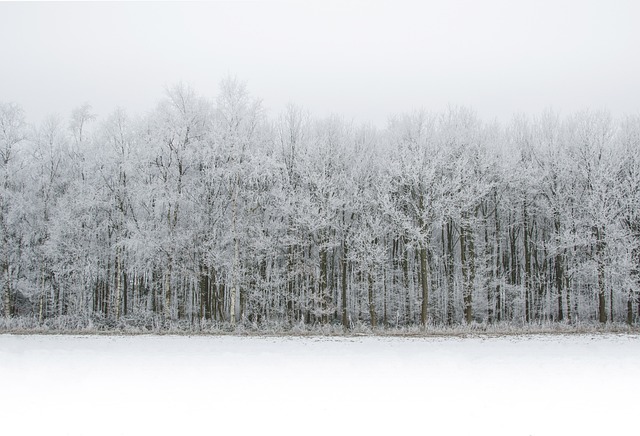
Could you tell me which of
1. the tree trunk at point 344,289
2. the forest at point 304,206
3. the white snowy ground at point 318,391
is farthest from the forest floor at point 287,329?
the white snowy ground at point 318,391

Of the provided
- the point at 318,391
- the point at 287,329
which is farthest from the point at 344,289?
the point at 318,391

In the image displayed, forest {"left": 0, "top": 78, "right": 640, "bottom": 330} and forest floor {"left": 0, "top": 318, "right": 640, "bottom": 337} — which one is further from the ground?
forest {"left": 0, "top": 78, "right": 640, "bottom": 330}

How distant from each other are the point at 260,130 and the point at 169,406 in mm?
25846

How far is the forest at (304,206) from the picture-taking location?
29.0m

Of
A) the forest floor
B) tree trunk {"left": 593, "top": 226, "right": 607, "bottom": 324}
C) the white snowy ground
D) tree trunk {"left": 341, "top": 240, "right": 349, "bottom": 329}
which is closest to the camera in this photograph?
the white snowy ground

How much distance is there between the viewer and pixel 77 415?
867cm

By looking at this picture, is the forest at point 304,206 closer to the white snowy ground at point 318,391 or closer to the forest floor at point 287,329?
the forest floor at point 287,329

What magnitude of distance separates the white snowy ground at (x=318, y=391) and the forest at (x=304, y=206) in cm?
1119

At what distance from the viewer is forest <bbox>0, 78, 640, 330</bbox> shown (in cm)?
2895

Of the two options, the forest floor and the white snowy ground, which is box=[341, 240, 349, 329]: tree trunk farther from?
the white snowy ground

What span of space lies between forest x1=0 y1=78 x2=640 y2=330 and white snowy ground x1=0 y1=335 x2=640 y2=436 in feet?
36.7

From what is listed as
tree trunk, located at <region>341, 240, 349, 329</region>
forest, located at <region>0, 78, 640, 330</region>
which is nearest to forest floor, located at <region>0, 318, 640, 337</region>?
forest, located at <region>0, 78, 640, 330</region>

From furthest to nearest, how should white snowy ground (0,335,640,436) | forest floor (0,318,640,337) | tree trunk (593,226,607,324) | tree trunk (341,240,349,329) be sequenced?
1. tree trunk (593,226,607,324)
2. tree trunk (341,240,349,329)
3. forest floor (0,318,640,337)
4. white snowy ground (0,335,640,436)

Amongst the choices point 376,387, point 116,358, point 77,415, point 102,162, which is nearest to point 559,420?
point 376,387
